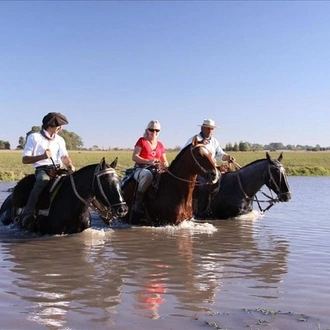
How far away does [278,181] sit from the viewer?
10.2 metres

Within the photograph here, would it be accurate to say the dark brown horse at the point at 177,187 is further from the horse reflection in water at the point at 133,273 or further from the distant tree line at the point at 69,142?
the distant tree line at the point at 69,142

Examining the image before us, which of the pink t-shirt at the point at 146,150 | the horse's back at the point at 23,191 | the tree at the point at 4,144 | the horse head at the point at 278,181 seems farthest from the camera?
the tree at the point at 4,144

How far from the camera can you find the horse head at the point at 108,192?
7910 mm

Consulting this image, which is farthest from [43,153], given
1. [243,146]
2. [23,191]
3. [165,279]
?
[243,146]

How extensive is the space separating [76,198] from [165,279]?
3078 millimetres

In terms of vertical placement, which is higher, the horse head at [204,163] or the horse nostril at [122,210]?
the horse head at [204,163]

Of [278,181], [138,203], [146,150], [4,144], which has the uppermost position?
[4,144]

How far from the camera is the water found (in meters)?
4.34

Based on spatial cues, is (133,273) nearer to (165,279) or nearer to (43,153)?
(165,279)

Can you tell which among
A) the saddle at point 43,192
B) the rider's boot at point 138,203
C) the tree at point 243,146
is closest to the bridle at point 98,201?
the saddle at point 43,192

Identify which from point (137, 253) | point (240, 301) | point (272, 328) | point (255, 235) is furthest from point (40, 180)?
point (272, 328)

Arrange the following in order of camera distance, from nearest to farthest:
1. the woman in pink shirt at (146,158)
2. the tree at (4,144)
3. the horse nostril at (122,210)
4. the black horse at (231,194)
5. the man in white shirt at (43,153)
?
the horse nostril at (122,210) → the man in white shirt at (43,153) → the woman in pink shirt at (146,158) → the black horse at (231,194) → the tree at (4,144)

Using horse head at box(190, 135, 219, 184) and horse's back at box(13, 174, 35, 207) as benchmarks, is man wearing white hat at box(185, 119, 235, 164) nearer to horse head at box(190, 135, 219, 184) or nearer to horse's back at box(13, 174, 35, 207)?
horse head at box(190, 135, 219, 184)

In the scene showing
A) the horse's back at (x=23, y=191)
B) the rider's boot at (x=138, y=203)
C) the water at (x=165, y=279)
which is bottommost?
the water at (x=165, y=279)
